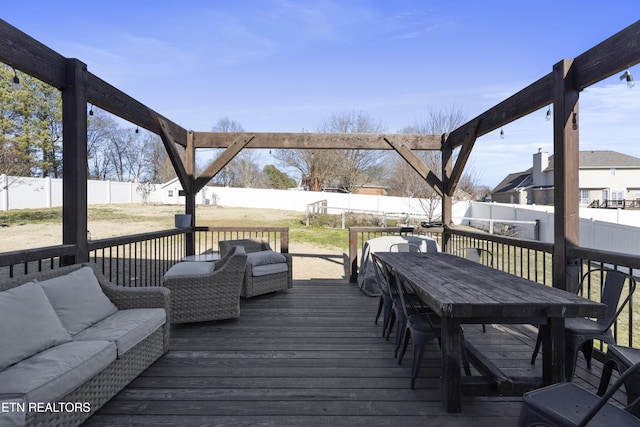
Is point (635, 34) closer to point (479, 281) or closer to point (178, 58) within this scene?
point (479, 281)

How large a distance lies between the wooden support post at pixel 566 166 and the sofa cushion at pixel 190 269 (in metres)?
3.31

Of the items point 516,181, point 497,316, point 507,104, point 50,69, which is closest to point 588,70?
point 507,104

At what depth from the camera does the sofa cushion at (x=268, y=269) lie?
4.43 m

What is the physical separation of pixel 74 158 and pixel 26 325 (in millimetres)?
1601

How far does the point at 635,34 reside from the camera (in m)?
2.26

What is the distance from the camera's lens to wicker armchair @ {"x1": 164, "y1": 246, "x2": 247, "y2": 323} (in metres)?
3.37

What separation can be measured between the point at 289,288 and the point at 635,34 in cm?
433

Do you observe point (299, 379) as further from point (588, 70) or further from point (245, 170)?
point (245, 170)

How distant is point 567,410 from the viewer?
130 centimetres

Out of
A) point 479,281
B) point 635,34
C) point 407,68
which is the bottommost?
point 479,281

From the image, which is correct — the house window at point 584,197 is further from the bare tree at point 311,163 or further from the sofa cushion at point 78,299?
the sofa cushion at point 78,299

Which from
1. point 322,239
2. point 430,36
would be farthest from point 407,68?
point 322,239

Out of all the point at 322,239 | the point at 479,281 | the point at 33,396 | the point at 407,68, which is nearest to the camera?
the point at 33,396

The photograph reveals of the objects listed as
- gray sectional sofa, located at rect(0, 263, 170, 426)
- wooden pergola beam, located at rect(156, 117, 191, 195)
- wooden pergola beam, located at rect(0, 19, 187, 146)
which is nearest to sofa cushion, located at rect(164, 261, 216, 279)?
gray sectional sofa, located at rect(0, 263, 170, 426)
